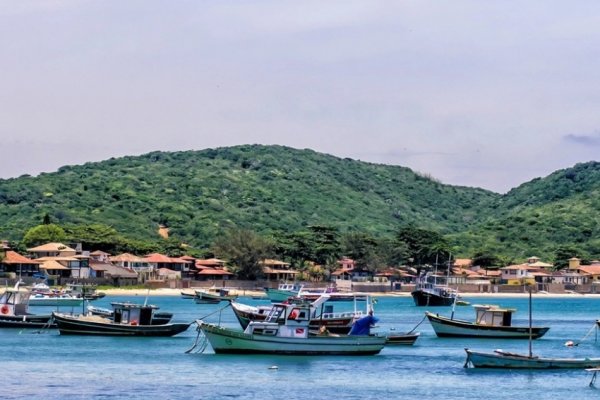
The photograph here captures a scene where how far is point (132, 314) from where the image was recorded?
77750mm

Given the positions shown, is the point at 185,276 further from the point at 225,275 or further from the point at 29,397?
the point at 29,397

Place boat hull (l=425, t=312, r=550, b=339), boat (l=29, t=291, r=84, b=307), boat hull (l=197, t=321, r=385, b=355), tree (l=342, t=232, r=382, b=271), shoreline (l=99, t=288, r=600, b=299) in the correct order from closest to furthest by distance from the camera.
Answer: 1. boat hull (l=197, t=321, r=385, b=355)
2. boat hull (l=425, t=312, r=550, b=339)
3. boat (l=29, t=291, r=84, b=307)
4. shoreline (l=99, t=288, r=600, b=299)
5. tree (l=342, t=232, r=382, b=271)

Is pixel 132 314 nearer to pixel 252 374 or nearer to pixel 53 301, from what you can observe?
pixel 252 374

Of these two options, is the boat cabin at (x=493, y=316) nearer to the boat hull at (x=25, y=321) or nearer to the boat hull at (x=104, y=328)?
the boat hull at (x=104, y=328)

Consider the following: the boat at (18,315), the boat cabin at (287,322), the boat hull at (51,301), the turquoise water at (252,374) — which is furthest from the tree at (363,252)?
the boat cabin at (287,322)

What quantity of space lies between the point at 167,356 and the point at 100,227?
435 feet

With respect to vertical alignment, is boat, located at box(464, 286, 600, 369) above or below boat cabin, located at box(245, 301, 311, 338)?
below

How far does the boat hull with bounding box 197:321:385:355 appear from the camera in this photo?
6366 centimetres

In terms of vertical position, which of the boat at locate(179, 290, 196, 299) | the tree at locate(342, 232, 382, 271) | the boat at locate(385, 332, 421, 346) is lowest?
the boat at locate(385, 332, 421, 346)

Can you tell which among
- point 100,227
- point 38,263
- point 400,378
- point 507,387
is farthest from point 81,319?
point 100,227

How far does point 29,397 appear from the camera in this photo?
49.5 metres

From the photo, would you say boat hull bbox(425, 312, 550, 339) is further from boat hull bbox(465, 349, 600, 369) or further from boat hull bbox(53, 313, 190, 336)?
boat hull bbox(465, 349, 600, 369)

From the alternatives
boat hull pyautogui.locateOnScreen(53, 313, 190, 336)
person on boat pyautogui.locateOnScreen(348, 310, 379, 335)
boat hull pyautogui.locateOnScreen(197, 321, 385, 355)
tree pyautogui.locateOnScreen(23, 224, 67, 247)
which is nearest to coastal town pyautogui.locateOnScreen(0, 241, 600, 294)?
tree pyautogui.locateOnScreen(23, 224, 67, 247)

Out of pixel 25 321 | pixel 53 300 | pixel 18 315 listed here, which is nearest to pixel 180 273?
pixel 53 300
